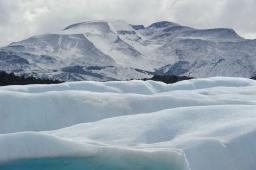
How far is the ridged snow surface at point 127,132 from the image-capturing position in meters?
8.02

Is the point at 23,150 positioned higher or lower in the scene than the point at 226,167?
higher

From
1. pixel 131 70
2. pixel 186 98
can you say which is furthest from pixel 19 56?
pixel 186 98

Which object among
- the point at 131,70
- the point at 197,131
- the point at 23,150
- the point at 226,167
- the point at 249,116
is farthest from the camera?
the point at 131,70

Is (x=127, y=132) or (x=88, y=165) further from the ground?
(x=127, y=132)

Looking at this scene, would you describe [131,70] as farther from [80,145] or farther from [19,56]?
[80,145]

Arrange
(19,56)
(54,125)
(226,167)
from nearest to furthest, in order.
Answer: (226,167) < (54,125) < (19,56)

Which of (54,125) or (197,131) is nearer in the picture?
(197,131)

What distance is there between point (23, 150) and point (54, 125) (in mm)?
10155

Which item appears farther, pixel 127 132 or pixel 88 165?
pixel 127 132

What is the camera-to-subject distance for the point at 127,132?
11219 millimetres

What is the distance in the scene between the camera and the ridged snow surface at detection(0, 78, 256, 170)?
802cm

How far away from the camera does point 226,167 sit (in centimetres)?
1074

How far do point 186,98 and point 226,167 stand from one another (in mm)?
8264

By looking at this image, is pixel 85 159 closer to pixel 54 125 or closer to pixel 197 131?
pixel 197 131
